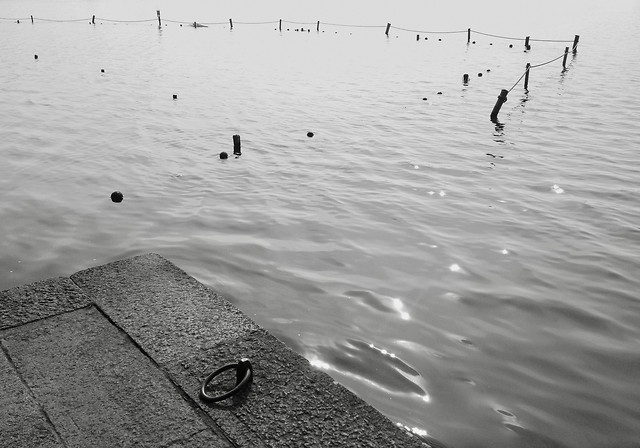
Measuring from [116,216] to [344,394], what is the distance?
6980 mm

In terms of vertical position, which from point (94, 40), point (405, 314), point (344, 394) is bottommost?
point (405, 314)

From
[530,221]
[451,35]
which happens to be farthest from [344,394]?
[451,35]

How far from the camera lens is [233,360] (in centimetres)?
462

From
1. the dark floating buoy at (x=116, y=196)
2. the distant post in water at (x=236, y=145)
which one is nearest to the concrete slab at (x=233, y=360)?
the dark floating buoy at (x=116, y=196)

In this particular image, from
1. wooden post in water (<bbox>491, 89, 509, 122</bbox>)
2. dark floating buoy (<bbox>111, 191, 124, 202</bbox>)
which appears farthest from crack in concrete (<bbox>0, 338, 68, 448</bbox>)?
wooden post in water (<bbox>491, 89, 509, 122</bbox>)

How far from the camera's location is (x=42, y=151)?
13906mm

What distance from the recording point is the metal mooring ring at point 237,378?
4.06m

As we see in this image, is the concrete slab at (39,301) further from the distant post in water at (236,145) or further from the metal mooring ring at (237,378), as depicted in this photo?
the distant post in water at (236,145)

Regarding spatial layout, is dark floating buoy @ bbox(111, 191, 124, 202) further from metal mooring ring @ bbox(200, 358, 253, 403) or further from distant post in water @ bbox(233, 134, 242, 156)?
metal mooring ring @ bbox(200, 358, 253, 403)

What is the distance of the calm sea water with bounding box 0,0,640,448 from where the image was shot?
570cm

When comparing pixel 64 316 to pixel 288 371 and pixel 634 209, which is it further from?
pixel 634 209

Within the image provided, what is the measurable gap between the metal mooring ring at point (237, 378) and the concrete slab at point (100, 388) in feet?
0.43

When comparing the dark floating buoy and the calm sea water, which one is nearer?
the calm sea water

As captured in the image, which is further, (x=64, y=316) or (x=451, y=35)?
(x=451, y=35)
